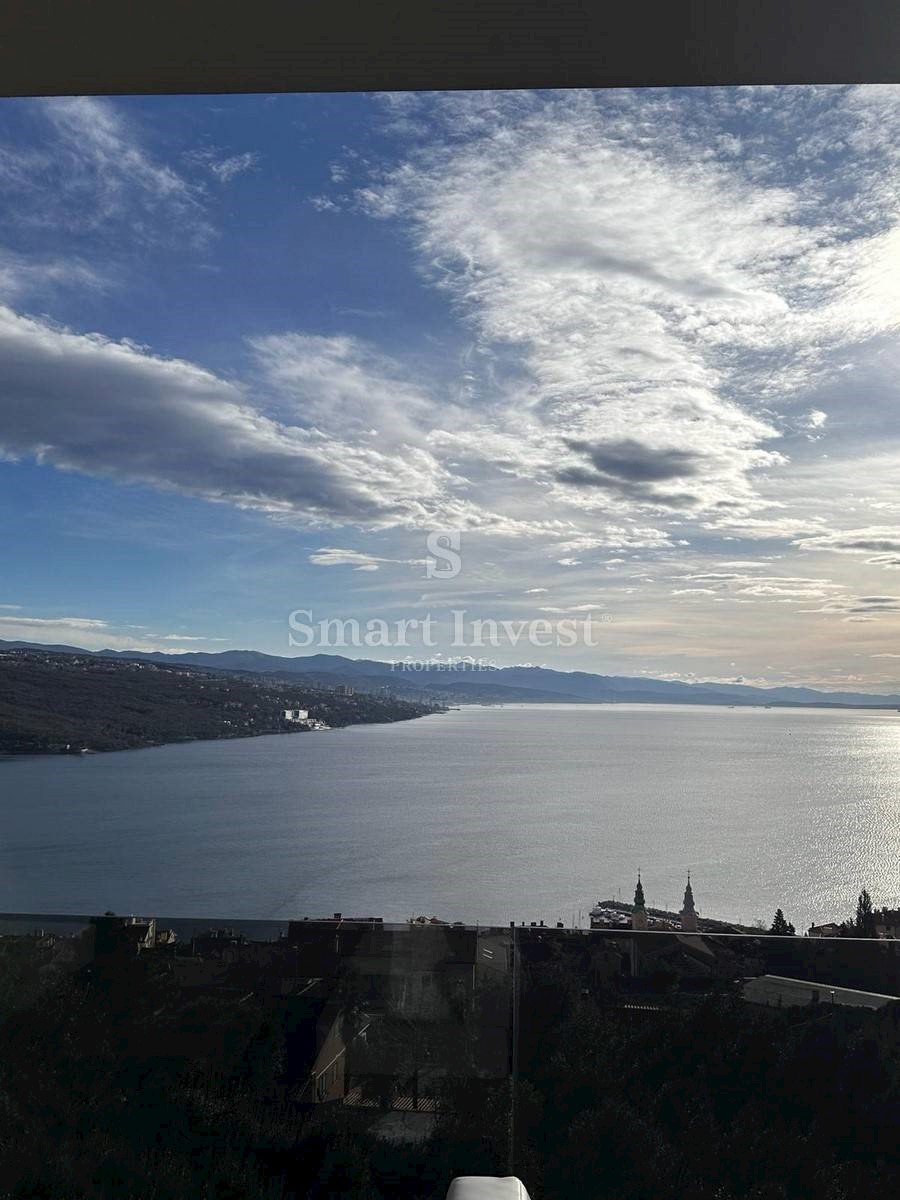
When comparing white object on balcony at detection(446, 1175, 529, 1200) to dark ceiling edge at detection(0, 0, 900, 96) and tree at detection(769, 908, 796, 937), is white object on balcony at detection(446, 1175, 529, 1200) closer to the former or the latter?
tree at detection(769, 908, 796, 937)

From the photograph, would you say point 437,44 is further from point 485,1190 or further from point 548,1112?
point 548,1112

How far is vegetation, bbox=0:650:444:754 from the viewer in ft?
16.8

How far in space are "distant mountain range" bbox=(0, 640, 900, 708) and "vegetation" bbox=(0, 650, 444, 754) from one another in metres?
0.08

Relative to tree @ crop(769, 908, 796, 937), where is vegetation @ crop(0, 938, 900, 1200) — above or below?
below

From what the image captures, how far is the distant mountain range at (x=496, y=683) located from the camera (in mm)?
5352

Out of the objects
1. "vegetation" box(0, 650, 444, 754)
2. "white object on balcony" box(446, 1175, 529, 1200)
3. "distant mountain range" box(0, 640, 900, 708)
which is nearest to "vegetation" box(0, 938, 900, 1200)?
"white object on balcony" box(446, 1175, 529, 1200)

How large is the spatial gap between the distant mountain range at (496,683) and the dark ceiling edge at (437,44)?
4.10 metres

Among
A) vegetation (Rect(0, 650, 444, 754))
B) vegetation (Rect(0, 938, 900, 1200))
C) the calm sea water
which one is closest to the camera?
vegetation (Rect(0, 938, 900, 1200))

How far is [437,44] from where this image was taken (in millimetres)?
1404

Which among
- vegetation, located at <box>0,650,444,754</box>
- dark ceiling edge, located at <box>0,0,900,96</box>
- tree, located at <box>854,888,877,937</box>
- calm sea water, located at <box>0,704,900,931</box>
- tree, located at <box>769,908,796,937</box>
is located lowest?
calm sea water, located at <box>0,704,900,931</box>

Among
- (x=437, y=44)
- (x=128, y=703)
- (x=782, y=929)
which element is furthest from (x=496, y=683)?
(x=437, y=44)

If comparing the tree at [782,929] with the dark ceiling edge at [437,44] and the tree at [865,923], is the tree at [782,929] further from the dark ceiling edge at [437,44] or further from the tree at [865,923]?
the dark ceiling edge at [437,44]

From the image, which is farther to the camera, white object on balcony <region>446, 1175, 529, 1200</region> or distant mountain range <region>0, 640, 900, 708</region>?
distant mountain range <region>0, 640, 900, 708</region>

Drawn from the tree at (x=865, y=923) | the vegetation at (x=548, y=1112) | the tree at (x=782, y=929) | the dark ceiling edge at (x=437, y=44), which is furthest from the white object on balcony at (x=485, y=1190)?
the dark ceiling edge at (x=437, y=44)
